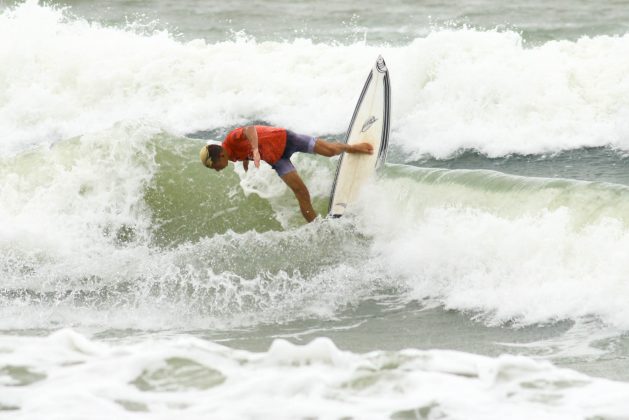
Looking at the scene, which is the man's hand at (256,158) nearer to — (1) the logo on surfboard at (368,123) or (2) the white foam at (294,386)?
(1) the logo on surfboard at (368,123)

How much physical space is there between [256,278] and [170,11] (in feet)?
48.5

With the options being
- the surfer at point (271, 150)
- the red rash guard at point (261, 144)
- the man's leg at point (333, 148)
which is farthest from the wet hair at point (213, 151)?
the man's leg at point (333, 148)

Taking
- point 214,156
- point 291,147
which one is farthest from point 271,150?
point 214,156

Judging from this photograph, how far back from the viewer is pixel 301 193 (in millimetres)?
9133

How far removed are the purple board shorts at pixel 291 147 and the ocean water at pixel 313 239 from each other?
1.88 ft

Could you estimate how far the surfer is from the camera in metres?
8.59

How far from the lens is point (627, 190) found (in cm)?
823

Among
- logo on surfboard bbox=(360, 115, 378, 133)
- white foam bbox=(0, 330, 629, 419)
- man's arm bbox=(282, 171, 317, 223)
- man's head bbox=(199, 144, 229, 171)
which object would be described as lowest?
white foam bbox=(0, 330, 629, 419)

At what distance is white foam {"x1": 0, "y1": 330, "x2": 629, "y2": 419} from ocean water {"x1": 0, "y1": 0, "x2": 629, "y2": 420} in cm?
1

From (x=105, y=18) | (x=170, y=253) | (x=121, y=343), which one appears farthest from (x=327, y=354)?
(x=105, y=18)

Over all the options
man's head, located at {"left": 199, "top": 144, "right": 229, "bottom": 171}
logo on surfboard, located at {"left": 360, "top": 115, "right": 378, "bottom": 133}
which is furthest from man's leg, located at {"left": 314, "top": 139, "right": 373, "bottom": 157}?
man's head, located at {"left": 199, "top": 144, "right": 229, "bottom": 171}

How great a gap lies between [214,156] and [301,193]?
99 cm

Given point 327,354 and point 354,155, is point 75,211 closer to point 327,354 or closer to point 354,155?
point 354,155

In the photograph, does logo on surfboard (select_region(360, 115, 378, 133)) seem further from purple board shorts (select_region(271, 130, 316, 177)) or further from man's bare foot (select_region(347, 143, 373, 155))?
purple board shorts (select_region(271, 130, 316, 177))
